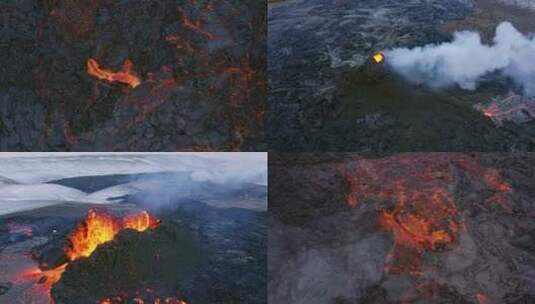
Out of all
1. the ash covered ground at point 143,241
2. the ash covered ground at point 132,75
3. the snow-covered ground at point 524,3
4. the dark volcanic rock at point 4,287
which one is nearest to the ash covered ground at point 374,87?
the snow-covered ground at point 524,3

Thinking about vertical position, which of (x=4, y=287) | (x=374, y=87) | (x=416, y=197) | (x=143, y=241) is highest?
(x=374, y=87)

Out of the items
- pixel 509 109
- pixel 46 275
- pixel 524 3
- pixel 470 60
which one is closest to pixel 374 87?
pixel 470 60

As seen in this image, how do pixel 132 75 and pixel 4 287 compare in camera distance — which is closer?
pixel 4 287

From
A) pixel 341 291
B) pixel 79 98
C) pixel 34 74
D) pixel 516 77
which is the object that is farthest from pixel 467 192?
pixel 34 74

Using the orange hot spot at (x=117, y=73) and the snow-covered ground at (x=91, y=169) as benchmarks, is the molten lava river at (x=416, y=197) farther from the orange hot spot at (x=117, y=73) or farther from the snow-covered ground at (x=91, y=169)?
the orange hot spot at (x=117, y=73)

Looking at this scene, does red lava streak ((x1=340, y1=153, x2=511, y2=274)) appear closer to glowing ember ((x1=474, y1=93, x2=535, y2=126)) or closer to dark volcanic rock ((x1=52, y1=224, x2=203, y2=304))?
glowing ember ((x1=474, y1=93, x2=535, y2=126))

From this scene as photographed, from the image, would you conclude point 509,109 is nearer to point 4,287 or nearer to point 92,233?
point 92,233

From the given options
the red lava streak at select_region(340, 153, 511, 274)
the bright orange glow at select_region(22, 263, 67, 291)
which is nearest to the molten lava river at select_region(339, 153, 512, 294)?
the red lava streak at select_region(340, 153, 511, 274)
